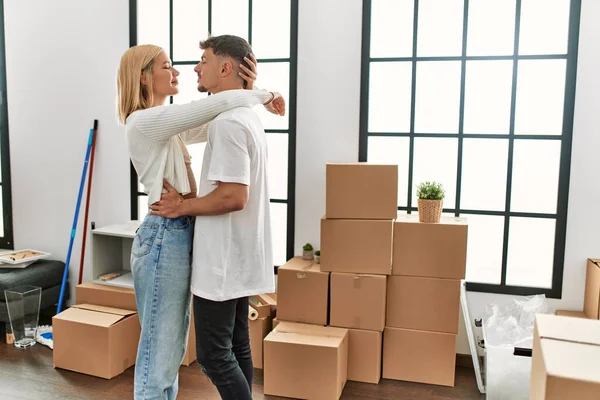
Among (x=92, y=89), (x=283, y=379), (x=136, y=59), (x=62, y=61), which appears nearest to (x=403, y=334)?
(x=283, y=379)

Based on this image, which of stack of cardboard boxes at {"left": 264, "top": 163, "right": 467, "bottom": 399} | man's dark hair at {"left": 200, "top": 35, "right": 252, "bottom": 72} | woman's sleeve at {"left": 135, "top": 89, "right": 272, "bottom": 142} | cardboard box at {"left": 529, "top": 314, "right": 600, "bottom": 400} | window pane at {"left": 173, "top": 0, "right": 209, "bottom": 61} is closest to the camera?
cardboard box at {"left": 529, "top": 314, "right": 600, "bottom": 400}

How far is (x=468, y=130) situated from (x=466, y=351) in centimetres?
121

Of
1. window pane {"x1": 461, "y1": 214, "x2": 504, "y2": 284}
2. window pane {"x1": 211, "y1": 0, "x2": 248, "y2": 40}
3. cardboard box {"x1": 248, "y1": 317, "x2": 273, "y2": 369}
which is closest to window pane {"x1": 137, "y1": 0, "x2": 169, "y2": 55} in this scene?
window pane {"x1": 211, "y1": 0, "x2": 248, "y2": 40}

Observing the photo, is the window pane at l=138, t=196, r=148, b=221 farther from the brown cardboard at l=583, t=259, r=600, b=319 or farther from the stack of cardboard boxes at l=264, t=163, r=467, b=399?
the brown cardboard at l=583, t=259, r=600, b=319

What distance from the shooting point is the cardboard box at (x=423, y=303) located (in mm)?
2664

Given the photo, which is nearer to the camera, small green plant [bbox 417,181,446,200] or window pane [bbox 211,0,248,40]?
small green plant [bbox 417,181,446,200]

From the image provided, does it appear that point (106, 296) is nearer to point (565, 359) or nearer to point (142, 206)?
point (142, 206)

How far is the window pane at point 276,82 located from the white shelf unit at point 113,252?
40.9 inches

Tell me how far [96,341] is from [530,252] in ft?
7.67

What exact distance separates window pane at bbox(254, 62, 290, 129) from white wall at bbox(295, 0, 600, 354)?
0.34ft

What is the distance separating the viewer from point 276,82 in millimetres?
3156

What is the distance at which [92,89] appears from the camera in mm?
3461

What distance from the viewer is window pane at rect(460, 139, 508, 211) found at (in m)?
2.87

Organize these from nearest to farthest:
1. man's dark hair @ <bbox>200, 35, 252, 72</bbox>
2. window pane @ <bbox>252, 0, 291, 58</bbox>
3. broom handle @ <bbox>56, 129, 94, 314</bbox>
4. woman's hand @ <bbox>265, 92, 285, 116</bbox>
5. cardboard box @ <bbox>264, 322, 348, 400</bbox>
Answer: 1. man's dark hair @ <bbox>200, 35, 252, 72</bbox>
2. woman's hand @ <bbox>265, 92, 285, 116</bbox>
3. cardboard box @ <bbox>264, 322, 348, 400</bbox>
4. window pane @ <bbox>252, 0, 291, 58</bbox>
5. broom handle @ <bbox>56, 129, 94, 314</bbox>
